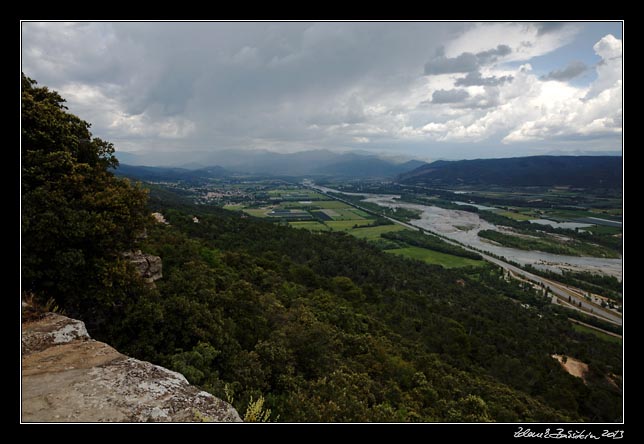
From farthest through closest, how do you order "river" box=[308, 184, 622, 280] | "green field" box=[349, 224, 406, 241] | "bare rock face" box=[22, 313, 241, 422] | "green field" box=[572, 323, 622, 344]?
1. "green field" box=[349, 224, 406, 241]
2. "river" box=[308, 184, 622, 280]
3. "green field" box=[572, 323, 622, 344]
4. "bare rock face" box=[22, 313, 241, 422]

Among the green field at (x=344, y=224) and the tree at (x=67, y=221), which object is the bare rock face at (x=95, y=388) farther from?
the green field at (x=344, y=224)

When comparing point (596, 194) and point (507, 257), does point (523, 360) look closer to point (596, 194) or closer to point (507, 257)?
point (507, 257)

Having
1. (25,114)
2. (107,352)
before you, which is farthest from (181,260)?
(107,352)

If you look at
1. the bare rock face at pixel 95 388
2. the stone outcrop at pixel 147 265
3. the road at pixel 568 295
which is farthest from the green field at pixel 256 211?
the bare rock face at pixel 95 388

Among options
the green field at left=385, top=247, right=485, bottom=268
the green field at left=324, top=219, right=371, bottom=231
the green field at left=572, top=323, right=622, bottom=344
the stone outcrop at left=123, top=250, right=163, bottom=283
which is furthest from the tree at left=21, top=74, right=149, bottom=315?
the green field at left=324, top=219, right=371, bottom=231

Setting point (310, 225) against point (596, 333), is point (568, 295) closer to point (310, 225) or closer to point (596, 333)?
point (596, 333)

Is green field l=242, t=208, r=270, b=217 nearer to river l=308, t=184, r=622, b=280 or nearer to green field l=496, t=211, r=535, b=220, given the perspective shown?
river l=308, t=184, r=622, b=280

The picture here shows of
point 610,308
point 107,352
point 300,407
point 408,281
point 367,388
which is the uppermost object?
point 107,352
